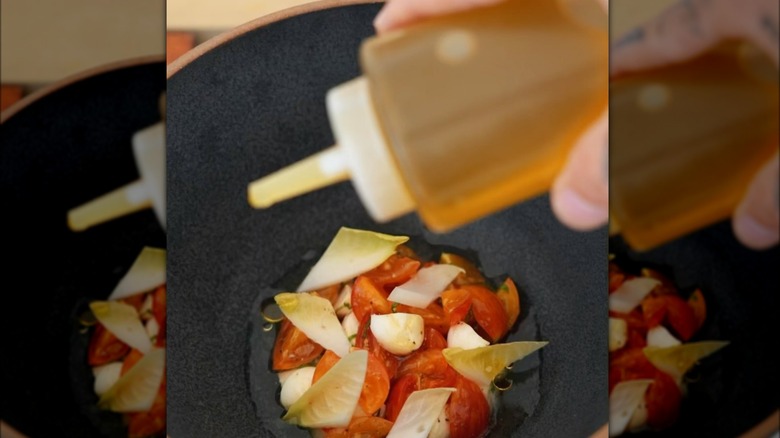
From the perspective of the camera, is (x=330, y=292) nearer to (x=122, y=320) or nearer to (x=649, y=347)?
(x=122, y=320)

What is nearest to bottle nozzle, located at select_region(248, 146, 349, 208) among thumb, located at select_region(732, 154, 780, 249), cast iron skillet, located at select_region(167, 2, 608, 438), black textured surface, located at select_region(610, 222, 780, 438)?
cast iron skillet, located at select_region(167, 2, 608, 438)

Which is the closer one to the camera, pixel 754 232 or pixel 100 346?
pixel 100 346

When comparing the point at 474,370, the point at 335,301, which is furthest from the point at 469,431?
the point at 335,301

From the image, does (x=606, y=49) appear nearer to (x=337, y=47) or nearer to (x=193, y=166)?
(x=337, y=47)

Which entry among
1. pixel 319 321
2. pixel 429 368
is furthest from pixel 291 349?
pixel 429 368

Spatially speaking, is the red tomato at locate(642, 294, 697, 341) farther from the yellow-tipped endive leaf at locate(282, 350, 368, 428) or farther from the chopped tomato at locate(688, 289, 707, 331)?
the yellow-tipped endive leaf at locate(282, 350, 368, 428)

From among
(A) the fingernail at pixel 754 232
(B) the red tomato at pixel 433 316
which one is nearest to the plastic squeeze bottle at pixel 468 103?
(B) the red tomato at pixel 433 316
